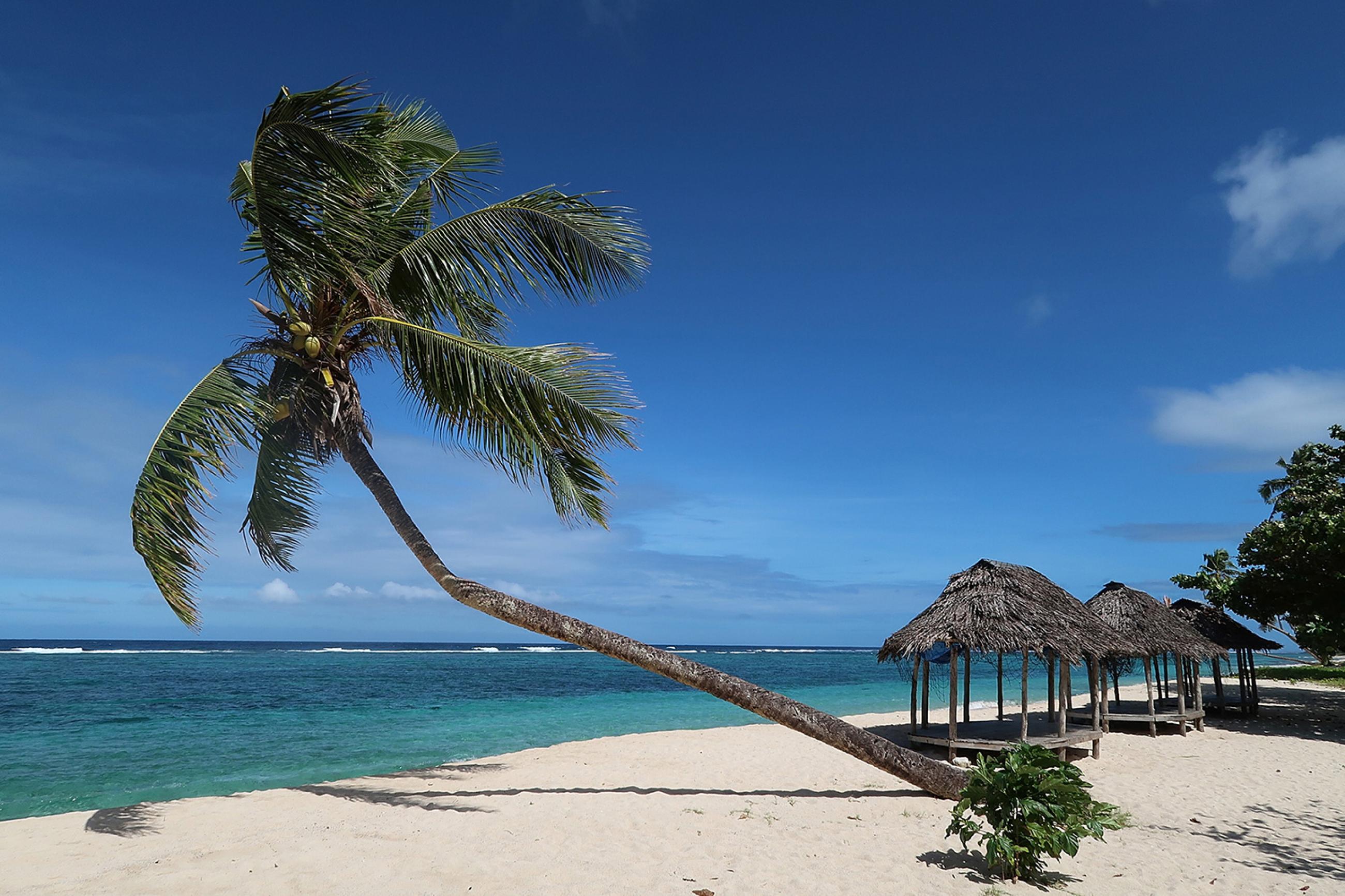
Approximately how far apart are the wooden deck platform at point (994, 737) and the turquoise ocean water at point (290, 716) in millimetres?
7400

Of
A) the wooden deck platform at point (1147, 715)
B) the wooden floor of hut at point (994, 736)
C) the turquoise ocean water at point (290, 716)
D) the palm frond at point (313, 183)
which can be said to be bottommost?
the turquoise ocean water at point (290, 716)

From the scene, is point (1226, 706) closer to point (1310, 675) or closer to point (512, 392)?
point (1310, 675)

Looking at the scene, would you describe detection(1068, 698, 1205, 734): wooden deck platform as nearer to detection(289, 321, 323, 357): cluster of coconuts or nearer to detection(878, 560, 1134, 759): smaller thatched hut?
detection(878, 560, 1134, 759): smaller thatched hut

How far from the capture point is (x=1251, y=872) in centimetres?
591

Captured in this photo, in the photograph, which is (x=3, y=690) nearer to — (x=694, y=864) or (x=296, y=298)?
(x=296, y=298)

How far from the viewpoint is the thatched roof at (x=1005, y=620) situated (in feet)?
33.6

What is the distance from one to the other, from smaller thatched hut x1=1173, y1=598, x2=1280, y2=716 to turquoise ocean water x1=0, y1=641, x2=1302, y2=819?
29.1 feet

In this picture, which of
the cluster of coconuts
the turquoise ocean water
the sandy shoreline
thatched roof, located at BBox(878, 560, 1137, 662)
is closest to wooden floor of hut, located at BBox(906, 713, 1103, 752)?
the sandy shoreline

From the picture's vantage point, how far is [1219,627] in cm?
1596

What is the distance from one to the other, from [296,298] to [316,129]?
6.25 ft

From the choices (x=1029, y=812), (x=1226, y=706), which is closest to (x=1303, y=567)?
(x=1226, y=706)

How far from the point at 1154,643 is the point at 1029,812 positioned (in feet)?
35.1

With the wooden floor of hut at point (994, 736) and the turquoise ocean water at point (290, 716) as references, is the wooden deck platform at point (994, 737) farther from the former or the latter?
the turquoise ocean water at point (290, 716)

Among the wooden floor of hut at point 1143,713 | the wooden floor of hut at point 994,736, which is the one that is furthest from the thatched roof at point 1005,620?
the wooden floor of hut at point 1143,713
